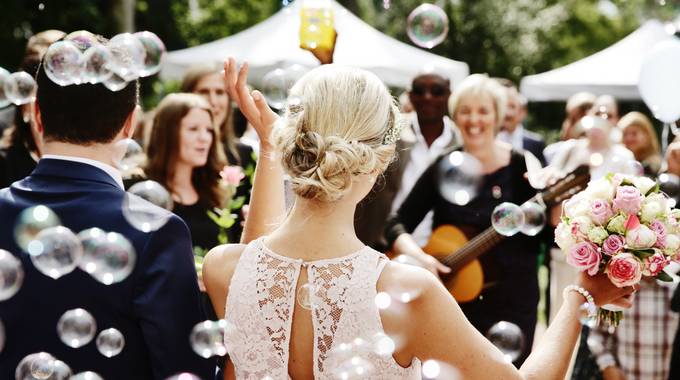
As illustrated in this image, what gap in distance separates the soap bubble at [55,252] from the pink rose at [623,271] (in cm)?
142

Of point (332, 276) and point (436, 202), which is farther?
point (436, 202)

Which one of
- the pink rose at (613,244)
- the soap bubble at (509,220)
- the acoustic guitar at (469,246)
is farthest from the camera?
the acoustic guitar at (469,246)

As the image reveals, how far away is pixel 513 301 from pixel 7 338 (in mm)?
2769

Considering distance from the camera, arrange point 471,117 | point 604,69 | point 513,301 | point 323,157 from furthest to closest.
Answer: point 604,69 → point 471,117 → point 513,301 → point 323,157

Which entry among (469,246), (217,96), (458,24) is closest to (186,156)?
(217,96)

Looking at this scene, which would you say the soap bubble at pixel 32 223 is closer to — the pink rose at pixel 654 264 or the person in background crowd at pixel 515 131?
the pink rose at pixel 654 264

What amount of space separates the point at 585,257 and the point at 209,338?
1078mm

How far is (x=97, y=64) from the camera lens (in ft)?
7.91

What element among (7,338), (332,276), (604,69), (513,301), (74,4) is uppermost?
(332,276)

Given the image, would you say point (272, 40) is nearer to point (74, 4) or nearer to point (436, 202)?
point (436, 202)

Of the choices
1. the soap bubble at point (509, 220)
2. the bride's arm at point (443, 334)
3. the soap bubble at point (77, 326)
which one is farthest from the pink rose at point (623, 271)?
the soap bubble at point (77, 326)

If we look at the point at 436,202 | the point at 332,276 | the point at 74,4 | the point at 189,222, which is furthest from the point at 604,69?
the point at 74,4

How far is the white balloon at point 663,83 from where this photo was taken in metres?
5.98

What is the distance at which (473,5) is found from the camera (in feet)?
104
